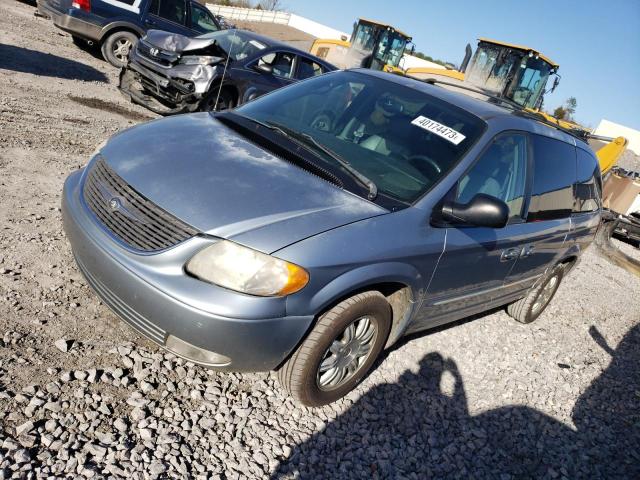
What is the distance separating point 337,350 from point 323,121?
1.62 m

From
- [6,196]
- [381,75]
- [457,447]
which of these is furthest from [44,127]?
[457,447]

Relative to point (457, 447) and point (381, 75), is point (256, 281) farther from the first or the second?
point (381, 75)

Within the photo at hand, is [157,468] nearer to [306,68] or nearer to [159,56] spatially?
[159,56]

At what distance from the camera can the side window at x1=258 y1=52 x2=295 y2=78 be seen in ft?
26.8

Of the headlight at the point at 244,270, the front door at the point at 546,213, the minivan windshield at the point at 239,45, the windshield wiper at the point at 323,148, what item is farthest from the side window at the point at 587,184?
the minivan windshield at the point at 239,45

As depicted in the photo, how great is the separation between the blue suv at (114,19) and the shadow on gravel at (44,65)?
27.7 inches

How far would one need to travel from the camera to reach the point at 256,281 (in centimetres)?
218

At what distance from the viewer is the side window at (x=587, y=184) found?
450 cm

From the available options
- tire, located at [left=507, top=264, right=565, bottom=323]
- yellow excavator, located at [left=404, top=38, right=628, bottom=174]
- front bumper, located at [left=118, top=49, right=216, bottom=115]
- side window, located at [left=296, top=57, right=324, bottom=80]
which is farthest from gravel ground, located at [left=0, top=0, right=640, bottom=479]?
yellow excavator, located at [left=404, top=38, right=628, bottom=174]

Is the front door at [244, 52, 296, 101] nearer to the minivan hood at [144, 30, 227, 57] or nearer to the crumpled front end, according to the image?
the minivan hood at [144, 30, 227, 57]

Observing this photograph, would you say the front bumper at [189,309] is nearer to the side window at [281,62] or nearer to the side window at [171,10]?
the side window at [281,62]

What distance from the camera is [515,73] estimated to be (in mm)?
12961

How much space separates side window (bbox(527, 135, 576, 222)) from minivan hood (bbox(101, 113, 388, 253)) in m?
Result: 1.83

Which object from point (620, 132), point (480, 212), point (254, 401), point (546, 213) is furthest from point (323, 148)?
point (620, 132)
